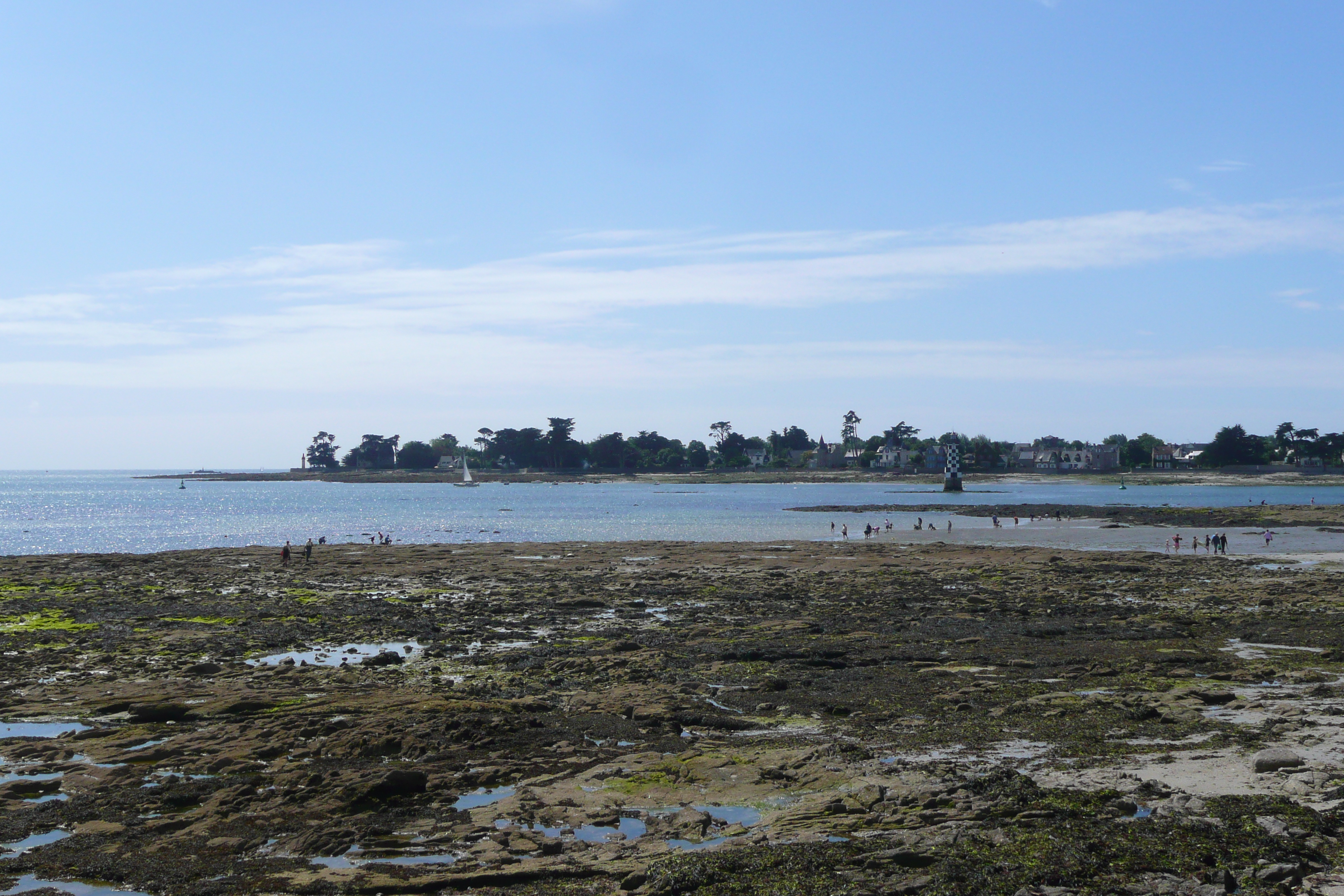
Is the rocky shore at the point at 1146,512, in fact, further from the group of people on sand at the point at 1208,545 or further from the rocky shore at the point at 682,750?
the rocky shore at the point at 682,750

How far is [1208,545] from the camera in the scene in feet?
175

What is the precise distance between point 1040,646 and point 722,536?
48914mm

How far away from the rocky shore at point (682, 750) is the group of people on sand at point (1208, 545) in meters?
23.2

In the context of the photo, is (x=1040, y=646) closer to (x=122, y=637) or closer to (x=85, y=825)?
(x=85, y=825)

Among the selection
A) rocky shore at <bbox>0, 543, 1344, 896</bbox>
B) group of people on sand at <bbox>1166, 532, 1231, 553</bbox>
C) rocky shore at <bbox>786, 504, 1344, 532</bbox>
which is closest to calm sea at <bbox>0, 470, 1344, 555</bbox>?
group of people on sand at <bbox>1166, 532, 1231, 553</bbox>

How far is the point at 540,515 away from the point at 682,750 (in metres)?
93.5

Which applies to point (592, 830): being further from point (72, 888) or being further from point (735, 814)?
point (72, 888)

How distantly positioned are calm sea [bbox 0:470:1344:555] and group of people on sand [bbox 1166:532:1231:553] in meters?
1.67

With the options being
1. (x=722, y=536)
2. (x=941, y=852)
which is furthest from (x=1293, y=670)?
(x=722, y=536)

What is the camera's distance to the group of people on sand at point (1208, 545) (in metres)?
52.5

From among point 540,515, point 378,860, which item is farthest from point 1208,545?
point 540,515

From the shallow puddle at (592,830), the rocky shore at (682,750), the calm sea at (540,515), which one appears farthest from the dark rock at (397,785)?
the calm sea at (540,515)

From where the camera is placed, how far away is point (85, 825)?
456 inches

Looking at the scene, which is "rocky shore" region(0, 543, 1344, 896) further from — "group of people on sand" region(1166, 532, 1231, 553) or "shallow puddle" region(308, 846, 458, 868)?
"group of people on sand" region(1166, 532, 1231, 553)
